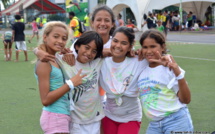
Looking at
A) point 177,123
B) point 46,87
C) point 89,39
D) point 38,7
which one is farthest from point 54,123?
point 38,7

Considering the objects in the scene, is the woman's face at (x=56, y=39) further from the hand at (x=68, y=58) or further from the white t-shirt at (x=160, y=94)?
the white t-shirt at (x=160, y=94)

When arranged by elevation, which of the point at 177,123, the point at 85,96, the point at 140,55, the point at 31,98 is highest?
the point at 140,55

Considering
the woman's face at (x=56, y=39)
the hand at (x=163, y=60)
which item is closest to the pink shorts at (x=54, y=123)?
the woman's face at (x=56, y=39)

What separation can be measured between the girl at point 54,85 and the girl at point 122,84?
386mm

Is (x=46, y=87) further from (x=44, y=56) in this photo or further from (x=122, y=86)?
(x=122, y=86)

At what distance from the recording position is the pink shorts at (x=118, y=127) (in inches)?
140

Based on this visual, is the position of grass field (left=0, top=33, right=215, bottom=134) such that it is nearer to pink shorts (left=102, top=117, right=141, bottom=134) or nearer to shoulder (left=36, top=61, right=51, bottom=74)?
pink shorts (left=102, top=117, right=141, bottom=134)

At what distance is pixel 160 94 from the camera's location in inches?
126

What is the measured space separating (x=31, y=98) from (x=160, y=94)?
478 cm

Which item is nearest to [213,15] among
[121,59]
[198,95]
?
[198,95]

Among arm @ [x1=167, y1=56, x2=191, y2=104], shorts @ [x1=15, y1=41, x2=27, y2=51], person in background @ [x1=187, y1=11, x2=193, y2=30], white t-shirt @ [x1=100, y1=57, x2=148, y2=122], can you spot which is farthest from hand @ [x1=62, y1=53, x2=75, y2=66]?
person in background @ [x1=187, y1=11, x2=193, y2=30]

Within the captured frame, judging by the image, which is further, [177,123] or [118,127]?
[118,127]

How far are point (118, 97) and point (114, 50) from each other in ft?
1.48

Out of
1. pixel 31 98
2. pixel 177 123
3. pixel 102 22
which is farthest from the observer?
pixel 31 98
